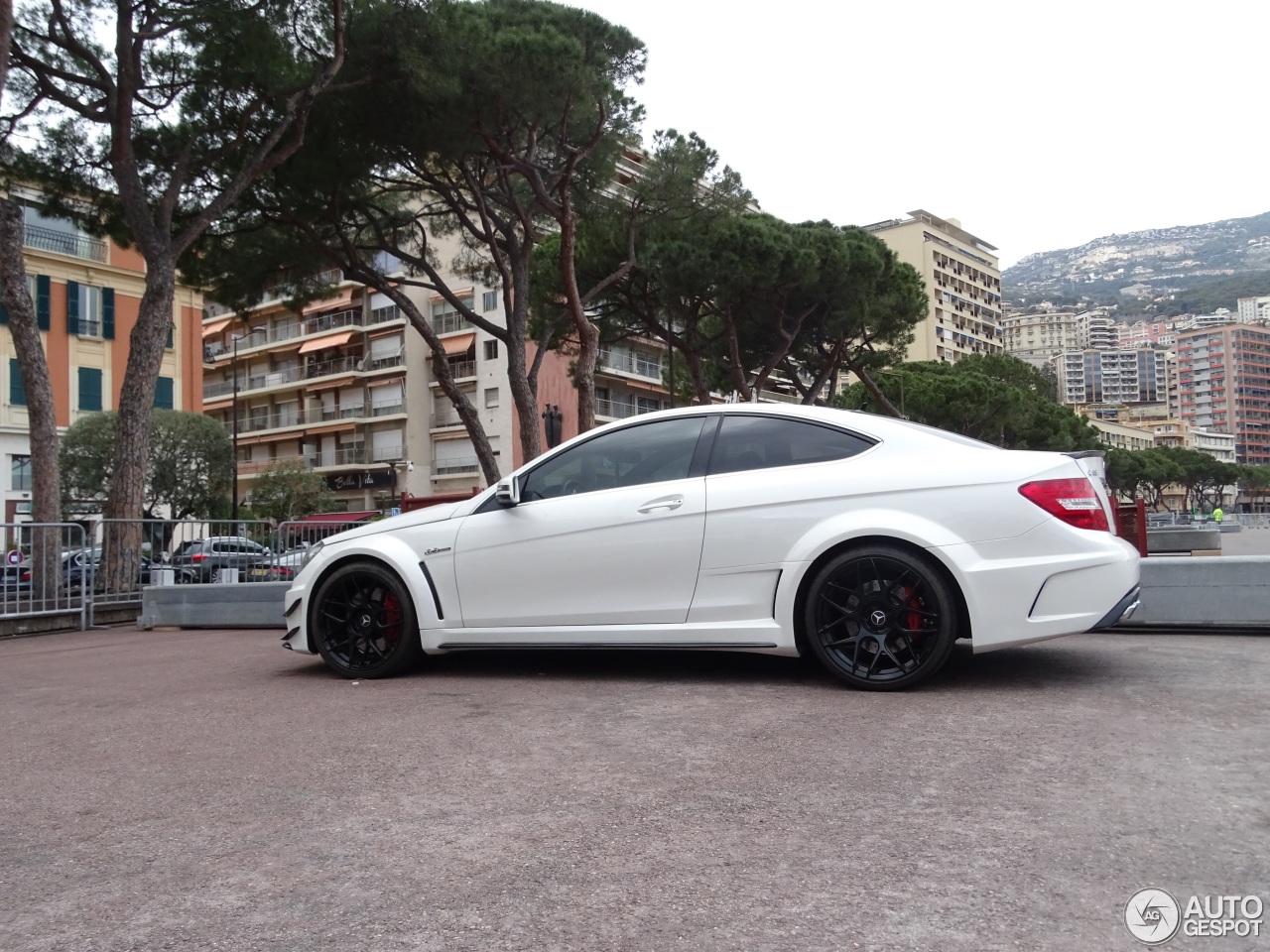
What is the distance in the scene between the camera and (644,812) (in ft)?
10.4

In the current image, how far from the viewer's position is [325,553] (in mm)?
6121

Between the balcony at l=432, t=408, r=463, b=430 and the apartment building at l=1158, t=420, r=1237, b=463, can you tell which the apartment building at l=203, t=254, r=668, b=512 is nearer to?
the balcony at l=432, t=408, r=463, b=430

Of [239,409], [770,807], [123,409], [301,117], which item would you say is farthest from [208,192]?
[239,409]

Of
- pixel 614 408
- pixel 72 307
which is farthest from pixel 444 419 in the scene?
pixel 72 307

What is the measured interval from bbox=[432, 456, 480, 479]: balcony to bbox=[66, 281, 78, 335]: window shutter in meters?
20.0

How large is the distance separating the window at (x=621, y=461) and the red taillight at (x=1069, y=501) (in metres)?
1.66

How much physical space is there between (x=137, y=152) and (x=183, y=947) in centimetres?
1702

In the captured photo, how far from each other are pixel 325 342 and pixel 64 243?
801 inches

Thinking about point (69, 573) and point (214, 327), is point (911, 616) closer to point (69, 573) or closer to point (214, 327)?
point (69, 573)

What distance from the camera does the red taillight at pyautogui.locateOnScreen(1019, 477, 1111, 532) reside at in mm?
4875

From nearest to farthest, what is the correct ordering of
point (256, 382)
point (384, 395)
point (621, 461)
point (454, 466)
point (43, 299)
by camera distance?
1. point (621, 461)
2. point (43, 299)
3. point (454, 466)
4. point (384, 395)
5. point (256, 382)

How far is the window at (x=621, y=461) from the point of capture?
5562 millimetres

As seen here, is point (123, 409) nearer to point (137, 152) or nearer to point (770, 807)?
point (137, 152)

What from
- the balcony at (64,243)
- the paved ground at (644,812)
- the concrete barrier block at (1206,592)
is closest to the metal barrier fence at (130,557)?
the paved ground at (644,812)
